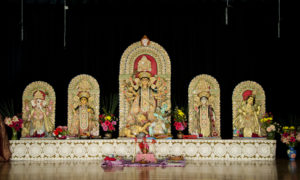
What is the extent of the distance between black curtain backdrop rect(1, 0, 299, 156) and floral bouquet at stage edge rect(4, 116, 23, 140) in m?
0.71

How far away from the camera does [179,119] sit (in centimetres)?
993

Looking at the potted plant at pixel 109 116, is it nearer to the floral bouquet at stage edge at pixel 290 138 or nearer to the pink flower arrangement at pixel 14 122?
the pink flower arrangement at pixel 14 122

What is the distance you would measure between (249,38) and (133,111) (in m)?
4.24

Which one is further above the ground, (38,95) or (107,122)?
(38,95)

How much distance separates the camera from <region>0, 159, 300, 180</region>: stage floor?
6852 millimetres

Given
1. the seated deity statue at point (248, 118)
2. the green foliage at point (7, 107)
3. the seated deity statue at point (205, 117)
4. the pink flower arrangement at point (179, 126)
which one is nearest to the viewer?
the pink flower arrangement at point (179, 126)

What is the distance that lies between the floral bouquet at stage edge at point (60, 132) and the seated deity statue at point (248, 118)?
5.00 metres

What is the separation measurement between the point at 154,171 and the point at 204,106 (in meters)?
3.33

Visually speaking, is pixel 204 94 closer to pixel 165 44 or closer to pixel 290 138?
pixel 165 44

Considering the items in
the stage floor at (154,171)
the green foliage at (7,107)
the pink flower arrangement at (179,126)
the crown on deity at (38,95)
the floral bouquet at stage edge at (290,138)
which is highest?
the crown on deity at (38,95)

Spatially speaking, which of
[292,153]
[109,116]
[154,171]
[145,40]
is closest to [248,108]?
[292,153]

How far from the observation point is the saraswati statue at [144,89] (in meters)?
10.2

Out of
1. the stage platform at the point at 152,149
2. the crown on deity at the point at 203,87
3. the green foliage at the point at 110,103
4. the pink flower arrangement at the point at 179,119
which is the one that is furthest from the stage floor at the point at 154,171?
the crown on deity at the point at 203,87

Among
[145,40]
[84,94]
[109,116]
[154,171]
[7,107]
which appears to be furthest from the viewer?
[7,107]
